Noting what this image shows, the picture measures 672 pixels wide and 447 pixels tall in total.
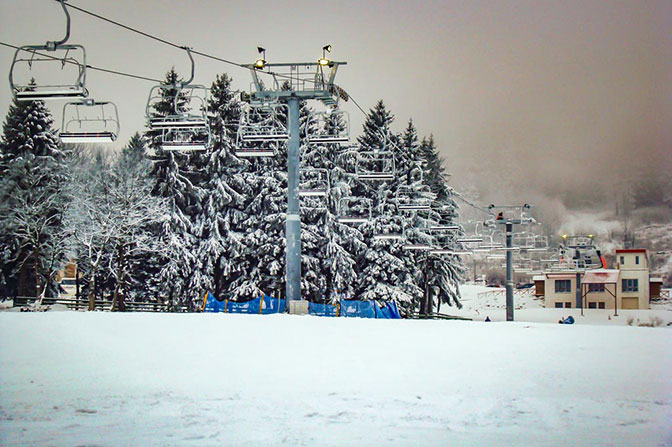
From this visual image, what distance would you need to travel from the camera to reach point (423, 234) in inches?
1816

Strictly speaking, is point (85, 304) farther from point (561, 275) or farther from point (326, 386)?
point (561, 275)

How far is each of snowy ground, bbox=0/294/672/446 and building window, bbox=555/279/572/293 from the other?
59.5 meters

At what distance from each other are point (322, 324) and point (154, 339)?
4902mm

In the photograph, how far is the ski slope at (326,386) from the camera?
7.75m

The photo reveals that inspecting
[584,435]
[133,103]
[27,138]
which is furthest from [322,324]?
[27,138]

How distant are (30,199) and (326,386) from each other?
3455 cm

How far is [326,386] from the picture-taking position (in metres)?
10.1

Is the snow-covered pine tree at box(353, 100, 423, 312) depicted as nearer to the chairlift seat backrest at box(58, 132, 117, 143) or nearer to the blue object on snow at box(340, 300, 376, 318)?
the blue object on snow at box(340, 300, 376, 318)

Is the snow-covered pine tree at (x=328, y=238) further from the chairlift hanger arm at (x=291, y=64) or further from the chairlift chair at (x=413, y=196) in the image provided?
the chairlift hanger arm at (x=291, y=64)

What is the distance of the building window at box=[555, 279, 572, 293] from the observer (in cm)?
7256

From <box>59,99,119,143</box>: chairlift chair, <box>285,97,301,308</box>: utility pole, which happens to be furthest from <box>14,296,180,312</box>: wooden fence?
<box>59,99,119,143</box>: chairlift chair

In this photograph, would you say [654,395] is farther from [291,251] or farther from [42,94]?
[291,251]


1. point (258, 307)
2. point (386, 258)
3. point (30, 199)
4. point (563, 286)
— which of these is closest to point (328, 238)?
point (386, 258)

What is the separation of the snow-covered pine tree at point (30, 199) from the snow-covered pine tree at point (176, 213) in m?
5.73
